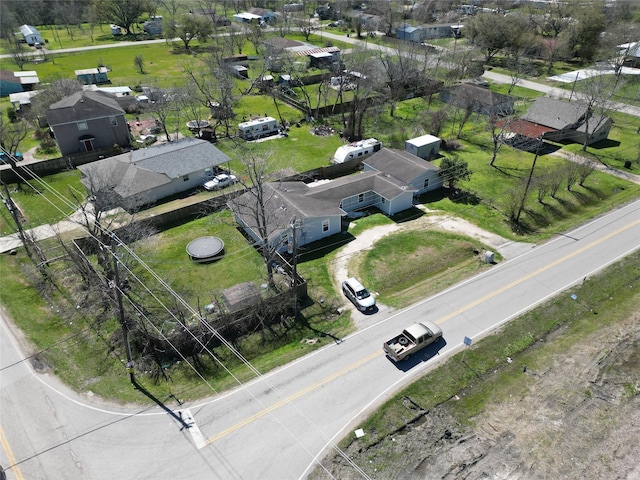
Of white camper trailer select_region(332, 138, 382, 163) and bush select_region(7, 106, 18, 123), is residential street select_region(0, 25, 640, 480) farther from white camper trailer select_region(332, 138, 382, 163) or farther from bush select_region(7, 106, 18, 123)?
bush select_region(7, 106, 18, 123)

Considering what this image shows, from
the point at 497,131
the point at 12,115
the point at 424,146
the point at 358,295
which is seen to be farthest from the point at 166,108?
the point at 497,131

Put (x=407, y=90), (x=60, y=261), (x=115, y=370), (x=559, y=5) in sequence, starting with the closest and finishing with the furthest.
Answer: (x=115, y=370), (x=60, y=261), (x=407, y=90), (x=559, y=5)

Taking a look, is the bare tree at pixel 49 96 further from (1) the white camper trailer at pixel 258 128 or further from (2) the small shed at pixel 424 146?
(2) the small shed at pixel 424 146

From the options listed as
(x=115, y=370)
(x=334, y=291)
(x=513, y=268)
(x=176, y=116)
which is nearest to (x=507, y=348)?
(x=513, y=268)

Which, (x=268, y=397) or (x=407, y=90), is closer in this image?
(x=268, y=397)

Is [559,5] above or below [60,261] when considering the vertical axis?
above

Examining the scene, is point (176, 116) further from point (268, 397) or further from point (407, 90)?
point (268, 397)
